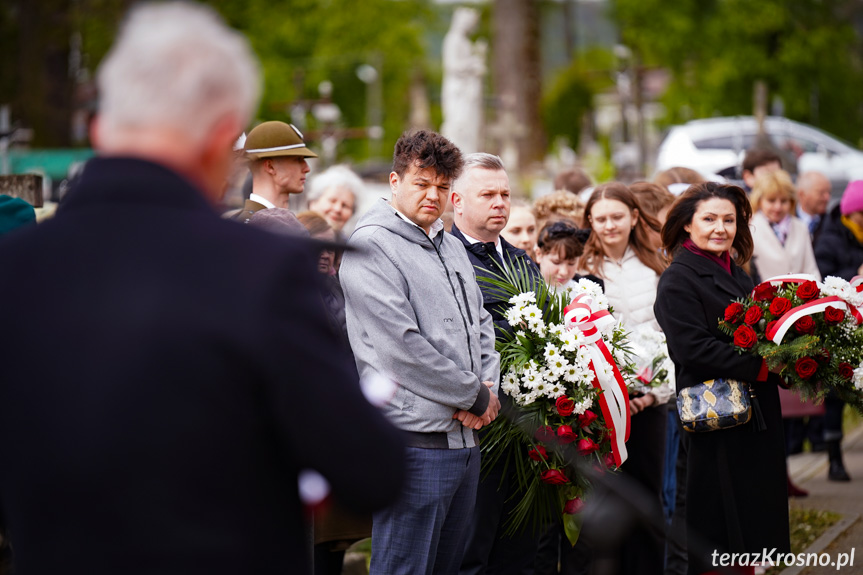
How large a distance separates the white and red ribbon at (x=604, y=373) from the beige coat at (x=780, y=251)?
2916 mm

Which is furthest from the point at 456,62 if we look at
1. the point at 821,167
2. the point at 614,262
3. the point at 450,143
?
the point at 450,143

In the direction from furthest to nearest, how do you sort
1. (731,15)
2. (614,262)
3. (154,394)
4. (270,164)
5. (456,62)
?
(731,15), (456,62), (614,262), (270,164), (154,394)

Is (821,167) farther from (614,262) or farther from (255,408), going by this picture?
(255,408)

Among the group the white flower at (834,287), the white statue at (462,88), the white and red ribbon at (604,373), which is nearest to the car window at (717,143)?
the white statue at (462,88)

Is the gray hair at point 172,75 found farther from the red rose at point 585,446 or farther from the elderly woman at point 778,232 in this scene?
the elderly woman at point 778,232

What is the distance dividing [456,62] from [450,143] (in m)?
19.2

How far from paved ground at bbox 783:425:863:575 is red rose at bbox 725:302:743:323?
1727 mm

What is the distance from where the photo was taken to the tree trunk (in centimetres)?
2659

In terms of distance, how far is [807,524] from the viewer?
709 centimetres

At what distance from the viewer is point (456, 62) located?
2325 centimetres

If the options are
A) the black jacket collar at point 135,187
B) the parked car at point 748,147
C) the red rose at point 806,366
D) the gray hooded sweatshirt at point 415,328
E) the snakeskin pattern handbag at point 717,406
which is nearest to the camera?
the black jacket collar at point 135,187

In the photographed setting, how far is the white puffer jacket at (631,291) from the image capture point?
606 centimetres

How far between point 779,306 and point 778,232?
3078mm

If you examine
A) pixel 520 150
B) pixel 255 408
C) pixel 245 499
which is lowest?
pixel 245 499
